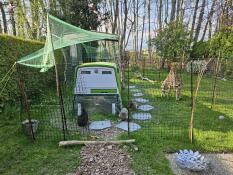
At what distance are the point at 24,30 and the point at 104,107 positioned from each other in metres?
12.1

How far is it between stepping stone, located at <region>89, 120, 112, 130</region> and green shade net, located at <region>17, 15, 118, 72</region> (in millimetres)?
1655

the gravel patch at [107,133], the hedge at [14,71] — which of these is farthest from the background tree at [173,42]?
the gravel patch at [107,133]

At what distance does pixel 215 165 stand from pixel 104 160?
175 centimetres

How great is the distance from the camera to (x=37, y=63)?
5074 millimetres

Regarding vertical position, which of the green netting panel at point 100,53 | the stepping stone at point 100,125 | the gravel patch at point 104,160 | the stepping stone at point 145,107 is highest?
the green netting panel at point 100,53

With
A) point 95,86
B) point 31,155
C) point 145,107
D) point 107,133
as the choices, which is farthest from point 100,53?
point 31,155

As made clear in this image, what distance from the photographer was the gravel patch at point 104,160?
4.01m

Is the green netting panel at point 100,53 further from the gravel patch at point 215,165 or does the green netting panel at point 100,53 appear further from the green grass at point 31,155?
the gravel patch at point 215,165

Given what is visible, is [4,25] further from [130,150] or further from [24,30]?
[130,150]

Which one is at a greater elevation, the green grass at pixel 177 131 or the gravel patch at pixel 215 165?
the green grass at pixel 177 131

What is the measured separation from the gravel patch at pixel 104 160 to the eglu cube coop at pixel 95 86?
2.00 metres

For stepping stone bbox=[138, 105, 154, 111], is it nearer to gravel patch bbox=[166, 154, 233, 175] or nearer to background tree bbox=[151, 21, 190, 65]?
gravel patch bbox=[166, 154, 233, 175]

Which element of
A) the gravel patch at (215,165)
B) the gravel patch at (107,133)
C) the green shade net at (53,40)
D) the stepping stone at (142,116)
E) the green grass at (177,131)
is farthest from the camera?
the stepping stone at (142,116)

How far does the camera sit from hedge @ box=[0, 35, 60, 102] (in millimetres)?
6191
